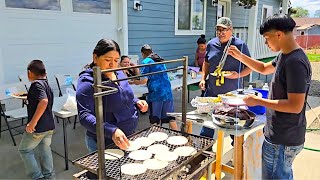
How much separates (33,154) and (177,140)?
5.52 ft

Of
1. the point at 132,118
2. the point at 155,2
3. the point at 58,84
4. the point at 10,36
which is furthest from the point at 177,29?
the point at 132,118

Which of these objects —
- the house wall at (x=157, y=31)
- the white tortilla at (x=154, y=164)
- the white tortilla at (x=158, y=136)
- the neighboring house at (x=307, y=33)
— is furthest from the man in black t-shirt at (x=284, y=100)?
the house wall at (x=157, y=31)

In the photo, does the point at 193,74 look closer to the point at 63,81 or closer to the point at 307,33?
the point at 63,81

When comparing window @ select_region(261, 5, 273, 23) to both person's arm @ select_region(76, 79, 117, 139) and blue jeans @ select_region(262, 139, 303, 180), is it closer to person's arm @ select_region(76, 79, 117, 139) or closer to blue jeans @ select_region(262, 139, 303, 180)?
blue jeans @ select_region(262, 139, 303, 180)

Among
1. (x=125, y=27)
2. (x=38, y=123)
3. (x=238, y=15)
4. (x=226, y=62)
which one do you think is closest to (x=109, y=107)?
(x=38, y=123)

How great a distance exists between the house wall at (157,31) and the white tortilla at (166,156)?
424 centimetres

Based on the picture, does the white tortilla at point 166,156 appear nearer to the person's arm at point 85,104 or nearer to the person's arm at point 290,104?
the person's arm at point 85,104

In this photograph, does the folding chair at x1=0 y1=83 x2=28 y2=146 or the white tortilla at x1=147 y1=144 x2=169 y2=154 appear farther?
the folding chair at x1=0 y1=83 x2=28 y2=146

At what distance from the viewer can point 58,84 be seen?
4.44m

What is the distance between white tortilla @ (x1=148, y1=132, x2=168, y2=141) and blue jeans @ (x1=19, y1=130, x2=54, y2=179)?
4.41 feet

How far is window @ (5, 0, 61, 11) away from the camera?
3936 millimetres

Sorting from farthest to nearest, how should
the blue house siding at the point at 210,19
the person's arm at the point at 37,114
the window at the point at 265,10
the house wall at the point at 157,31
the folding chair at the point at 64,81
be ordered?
the window at the point at 265,10 < the blue house siding at the point at 210,19 < the house wall at the point at 157,31 < the folding chair at the point at 64,81 < the person's arm at the point at 37,114

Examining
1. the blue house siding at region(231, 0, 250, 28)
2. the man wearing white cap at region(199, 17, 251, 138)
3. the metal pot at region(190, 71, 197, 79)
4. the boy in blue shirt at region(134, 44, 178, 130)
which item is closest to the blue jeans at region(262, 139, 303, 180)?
the man wearing white cap at region(199, 17, 251, 138)

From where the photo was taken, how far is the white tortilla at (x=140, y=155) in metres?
1.48
